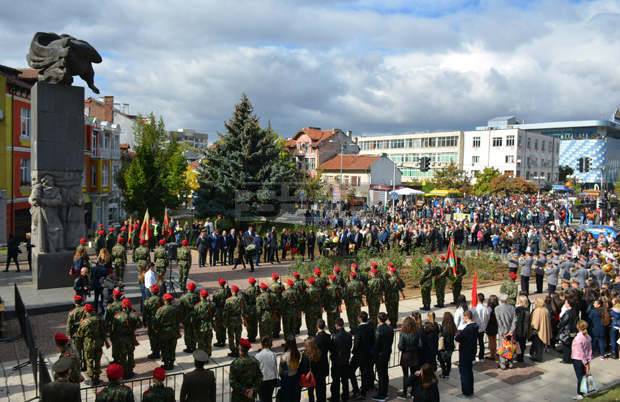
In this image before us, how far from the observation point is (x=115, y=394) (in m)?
6.36

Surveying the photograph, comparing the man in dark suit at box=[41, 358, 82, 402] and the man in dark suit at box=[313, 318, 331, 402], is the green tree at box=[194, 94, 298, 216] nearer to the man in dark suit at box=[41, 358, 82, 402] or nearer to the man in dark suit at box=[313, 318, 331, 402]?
the man in dark suit at box=[313, 318, 331, 402]

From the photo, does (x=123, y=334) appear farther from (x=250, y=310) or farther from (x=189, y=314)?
(x=250, y=310)

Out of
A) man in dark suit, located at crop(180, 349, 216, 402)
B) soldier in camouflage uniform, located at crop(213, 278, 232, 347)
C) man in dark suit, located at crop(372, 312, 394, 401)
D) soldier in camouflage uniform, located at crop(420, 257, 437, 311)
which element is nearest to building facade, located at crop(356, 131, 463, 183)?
soldier in camouflage uniform, located at crop(420, 257, 437, 311)

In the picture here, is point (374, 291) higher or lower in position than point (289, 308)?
higher

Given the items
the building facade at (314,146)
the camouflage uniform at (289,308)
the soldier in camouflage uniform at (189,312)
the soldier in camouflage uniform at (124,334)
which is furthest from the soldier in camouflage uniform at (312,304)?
the building facade at (314,146)

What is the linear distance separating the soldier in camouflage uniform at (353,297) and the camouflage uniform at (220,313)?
3148mm

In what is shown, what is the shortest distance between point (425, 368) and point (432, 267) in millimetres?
8601

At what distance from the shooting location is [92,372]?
31.2 ft

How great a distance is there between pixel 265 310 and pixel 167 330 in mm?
2437

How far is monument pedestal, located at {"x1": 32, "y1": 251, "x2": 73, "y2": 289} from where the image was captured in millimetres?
15688

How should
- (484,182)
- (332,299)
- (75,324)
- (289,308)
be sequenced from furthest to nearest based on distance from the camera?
1. (484,182)
2. (332,299)
3. (289,308)
4. (75,324)

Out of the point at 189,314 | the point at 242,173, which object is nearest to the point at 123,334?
the point at 189,314

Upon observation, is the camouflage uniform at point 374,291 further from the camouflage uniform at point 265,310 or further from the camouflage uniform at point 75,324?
the camouflage uniform at point 75,324

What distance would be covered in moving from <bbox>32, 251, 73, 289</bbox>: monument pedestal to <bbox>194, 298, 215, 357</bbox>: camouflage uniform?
750 centimetres
